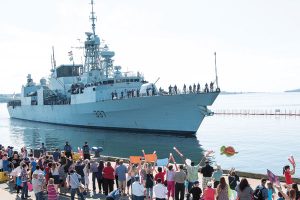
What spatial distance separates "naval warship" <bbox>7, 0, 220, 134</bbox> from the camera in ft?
143

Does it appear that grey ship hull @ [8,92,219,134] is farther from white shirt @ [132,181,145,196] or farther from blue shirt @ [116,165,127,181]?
white shirt @ [132,181,145,196]

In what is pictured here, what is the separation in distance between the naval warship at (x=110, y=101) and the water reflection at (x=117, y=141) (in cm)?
127

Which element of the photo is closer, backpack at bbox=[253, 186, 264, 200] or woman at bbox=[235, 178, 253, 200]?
woman at bbox=[235, 178, 253, 200]

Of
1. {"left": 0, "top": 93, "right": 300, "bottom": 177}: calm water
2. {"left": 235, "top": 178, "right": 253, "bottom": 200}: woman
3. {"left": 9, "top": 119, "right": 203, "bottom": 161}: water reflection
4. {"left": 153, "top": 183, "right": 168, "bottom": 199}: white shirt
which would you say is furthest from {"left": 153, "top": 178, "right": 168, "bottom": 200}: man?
{"left": 9, "top": 119, "right": 203, "bottom": 161}: water reflection

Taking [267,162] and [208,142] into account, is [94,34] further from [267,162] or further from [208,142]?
[267,162]

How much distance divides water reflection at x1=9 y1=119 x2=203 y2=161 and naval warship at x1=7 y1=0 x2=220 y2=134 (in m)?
1.27

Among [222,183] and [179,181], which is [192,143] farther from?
[222,183]


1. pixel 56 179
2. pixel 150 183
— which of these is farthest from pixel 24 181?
pixel 150 183

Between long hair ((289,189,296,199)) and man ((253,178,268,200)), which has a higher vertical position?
long hair ((289,189,296,199))

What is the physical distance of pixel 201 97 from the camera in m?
43.0

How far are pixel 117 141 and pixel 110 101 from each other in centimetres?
609

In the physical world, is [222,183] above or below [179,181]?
above

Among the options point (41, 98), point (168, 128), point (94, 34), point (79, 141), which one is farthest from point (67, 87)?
point (168, 128)

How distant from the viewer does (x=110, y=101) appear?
4791cm
